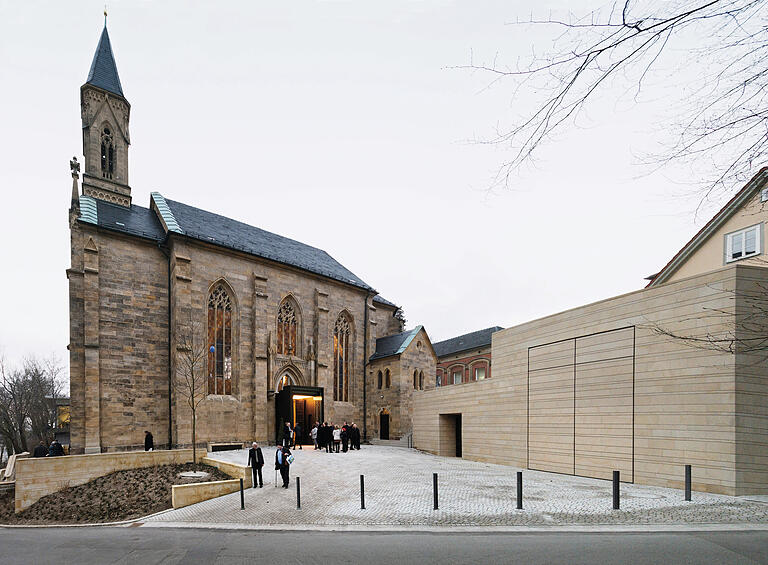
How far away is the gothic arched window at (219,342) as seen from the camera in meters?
28.7

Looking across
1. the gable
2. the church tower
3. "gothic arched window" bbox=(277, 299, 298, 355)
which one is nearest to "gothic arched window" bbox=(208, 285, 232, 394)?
"gothic arched window" bbox=(277, 299, 298, 355)

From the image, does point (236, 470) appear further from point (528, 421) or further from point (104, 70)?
point (104, 70)

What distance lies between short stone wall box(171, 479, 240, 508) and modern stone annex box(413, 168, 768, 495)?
38.4 feet

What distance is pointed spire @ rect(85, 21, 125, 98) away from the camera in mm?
31875

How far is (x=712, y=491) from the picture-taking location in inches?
470

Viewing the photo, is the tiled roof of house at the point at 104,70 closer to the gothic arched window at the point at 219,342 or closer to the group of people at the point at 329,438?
the gothic arched window at the point at 219,342

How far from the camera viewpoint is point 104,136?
31.6m

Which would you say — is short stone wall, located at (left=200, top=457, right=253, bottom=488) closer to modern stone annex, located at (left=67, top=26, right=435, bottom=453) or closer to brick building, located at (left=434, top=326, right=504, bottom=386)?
modern stone annex, located at (left=67, top=26, right=435, bottom=453)

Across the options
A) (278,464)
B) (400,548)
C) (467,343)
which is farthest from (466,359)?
(400,548)

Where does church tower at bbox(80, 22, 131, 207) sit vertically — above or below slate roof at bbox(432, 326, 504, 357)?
above

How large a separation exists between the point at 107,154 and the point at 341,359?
22.4m

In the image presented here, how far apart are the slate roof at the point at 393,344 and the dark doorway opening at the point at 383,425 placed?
461 cm

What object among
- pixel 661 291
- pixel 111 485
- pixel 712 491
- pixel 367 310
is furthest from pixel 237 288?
pixel 712 491

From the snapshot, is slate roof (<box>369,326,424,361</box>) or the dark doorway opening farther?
slate roof (<box>369,326,424,361</box>)
